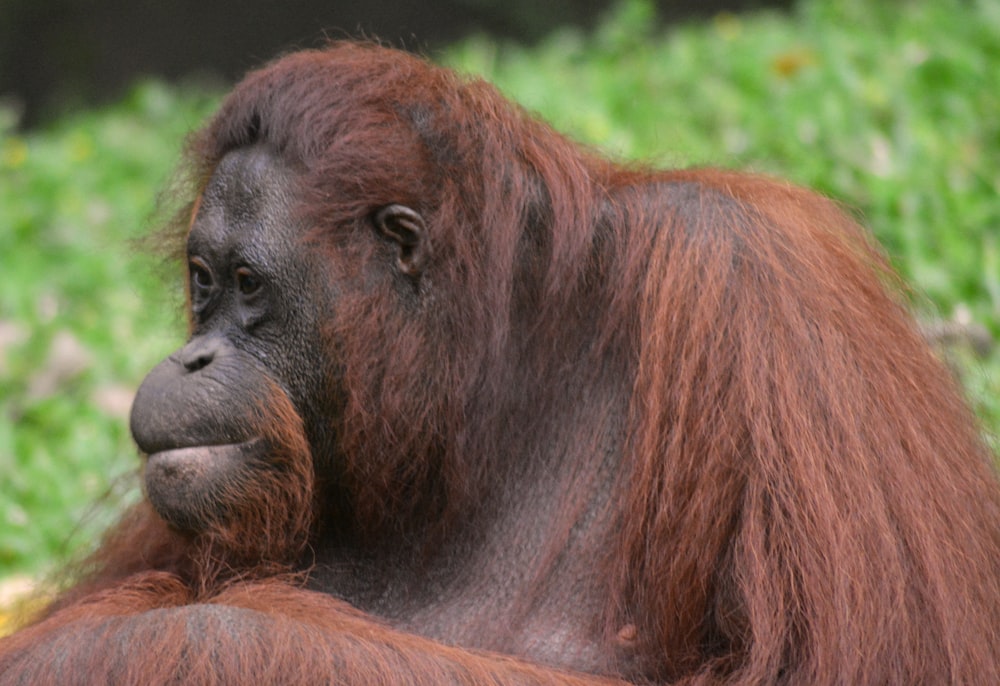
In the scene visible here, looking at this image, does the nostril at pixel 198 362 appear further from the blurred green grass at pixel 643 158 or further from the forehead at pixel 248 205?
the blurred green grass at pixel 643 158

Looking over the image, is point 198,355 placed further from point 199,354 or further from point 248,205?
point 248,205

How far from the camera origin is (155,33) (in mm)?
13023

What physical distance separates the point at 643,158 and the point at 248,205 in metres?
1.35

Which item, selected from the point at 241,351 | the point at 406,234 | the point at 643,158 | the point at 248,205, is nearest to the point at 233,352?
the point at 241,351

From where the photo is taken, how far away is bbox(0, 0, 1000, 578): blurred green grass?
473 centimetres

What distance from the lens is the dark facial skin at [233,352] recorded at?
9.03 feet

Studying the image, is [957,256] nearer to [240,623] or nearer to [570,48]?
[240,623]

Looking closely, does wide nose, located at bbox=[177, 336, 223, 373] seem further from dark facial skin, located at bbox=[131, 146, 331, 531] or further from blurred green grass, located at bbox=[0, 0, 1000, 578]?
blurred green grass, located at bbox=[0, 0, 1000, 578]

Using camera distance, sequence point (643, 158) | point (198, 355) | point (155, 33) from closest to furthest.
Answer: point (198, 355), point (643, 158), point (155, 33)

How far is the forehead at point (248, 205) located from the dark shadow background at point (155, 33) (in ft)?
31.6

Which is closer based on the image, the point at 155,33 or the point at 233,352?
the point at 233,352

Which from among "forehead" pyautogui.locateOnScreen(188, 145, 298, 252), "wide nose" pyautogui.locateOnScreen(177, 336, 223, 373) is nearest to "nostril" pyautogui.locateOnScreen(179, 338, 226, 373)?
"wide nose" pyautogui.locateOnScreen(177, 336, 223, 373)

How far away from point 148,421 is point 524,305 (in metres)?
0.81

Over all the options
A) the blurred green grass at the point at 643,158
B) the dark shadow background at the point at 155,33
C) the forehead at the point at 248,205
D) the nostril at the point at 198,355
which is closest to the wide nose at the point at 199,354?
the nostril at the point at 198,355
